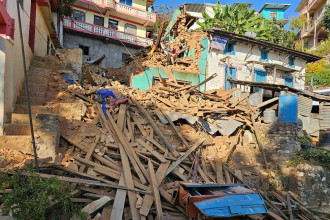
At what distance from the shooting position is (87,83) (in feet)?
38.0

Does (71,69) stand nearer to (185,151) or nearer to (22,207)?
(185,151)

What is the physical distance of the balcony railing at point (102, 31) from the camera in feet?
69.9

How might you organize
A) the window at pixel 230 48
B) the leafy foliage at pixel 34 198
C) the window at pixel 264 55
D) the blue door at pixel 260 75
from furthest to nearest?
the window at pixel 264 55 < the blue door at pixel 260 75 < the window at pixel 230 48 < the leafy foliage at pixel 34 198

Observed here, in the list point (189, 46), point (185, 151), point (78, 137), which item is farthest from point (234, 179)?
point (189, 46)

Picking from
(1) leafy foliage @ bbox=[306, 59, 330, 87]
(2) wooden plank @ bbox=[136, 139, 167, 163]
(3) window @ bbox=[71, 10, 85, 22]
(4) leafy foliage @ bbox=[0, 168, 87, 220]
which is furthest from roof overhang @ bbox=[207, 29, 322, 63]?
(4) leafy foliage @ bbox=[0, 168, 87, 220]

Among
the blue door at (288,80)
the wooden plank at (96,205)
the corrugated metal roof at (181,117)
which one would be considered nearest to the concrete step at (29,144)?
the wooden plank at (96,205)

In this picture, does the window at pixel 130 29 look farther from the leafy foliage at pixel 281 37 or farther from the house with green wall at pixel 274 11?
the house with green wall at pixel 274 11

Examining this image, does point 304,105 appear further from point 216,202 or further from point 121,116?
point 121,116

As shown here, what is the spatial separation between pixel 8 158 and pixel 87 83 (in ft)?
21.7

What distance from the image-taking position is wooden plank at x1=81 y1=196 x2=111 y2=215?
16.6ft

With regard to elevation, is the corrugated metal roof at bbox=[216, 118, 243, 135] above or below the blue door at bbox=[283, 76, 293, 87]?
below

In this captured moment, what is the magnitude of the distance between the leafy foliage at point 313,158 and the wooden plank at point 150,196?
5.64 metres

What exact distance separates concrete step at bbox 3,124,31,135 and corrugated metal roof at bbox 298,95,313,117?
1221cm

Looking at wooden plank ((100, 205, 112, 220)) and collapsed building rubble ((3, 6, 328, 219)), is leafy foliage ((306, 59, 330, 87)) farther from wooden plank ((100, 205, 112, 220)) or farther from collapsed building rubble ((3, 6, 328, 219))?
wooden plank ((100, 205, 112, 220))
